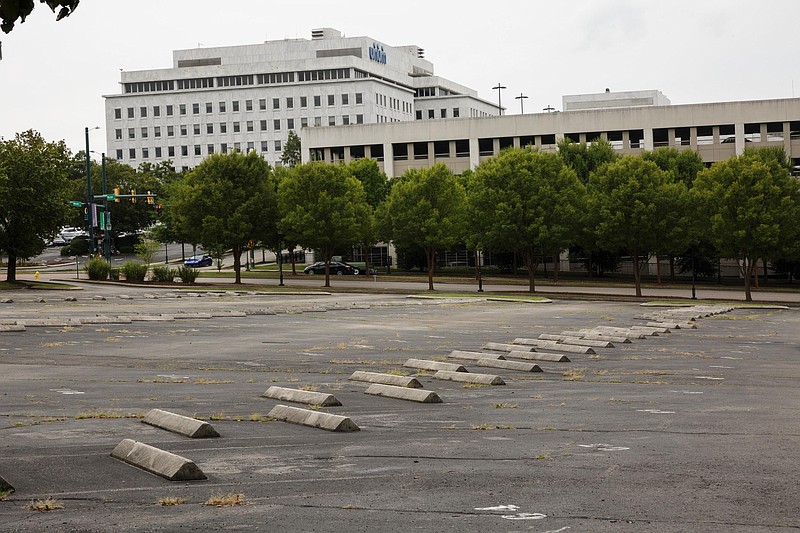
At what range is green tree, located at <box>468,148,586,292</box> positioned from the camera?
66500 millimetres

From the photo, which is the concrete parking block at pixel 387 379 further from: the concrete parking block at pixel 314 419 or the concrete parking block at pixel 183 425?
the concrete parking block at pixel 183 425

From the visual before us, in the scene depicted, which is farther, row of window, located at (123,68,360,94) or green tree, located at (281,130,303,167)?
row of window, located at (123,68,360,94)

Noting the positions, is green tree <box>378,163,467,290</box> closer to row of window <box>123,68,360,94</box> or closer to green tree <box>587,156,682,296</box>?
green tree <box>587,156,682,296</box>

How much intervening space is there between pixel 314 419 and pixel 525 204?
185 ft

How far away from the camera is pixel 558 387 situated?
56.2ft

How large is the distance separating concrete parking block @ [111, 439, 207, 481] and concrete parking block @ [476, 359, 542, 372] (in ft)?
36.0

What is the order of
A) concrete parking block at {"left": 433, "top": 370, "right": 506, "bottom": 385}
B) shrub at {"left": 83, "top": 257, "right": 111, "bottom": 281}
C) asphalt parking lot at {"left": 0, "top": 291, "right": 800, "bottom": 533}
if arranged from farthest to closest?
1. shrub at {"left": 83, "top": 257, "right": 111, "bottom": 281}
2. concrete parking block at {"left": 433, "top": 370, "right": 506, "bottom": 385}
3. asphalt parking lot at {"left": 0, "top": 291, "right": 800, "bottom": 533}

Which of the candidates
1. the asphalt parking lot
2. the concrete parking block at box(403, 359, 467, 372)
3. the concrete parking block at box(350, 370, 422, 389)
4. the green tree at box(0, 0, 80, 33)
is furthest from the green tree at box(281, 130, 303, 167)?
the green tree at box(0, 0, 80, 33)

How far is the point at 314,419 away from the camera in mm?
12148

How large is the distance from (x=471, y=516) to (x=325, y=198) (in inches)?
2568

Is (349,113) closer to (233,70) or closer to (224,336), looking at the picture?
(233,70)

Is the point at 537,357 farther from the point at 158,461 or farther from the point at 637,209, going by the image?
the point at 637,209

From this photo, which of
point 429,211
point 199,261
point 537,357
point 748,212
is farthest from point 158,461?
point 199,261

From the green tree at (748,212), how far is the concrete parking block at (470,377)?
159 feet
